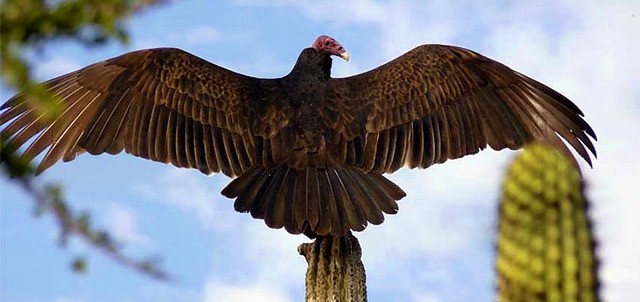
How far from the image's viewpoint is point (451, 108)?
7.55 m

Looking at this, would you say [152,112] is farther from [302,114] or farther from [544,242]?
[544,242]

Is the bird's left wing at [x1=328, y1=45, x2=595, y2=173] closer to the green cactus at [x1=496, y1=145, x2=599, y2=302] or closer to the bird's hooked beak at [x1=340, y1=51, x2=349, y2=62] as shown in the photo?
the bird's hooked beak at [x1=340, y1=51, x2=349, y2=62]

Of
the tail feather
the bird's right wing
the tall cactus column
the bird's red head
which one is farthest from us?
the bird's red head

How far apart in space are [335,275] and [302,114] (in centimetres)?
176

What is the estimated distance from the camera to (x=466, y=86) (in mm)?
7641

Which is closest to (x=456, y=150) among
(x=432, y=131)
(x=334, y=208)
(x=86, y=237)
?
(x=432, y=131)

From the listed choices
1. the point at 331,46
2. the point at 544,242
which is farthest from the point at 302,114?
the point at 544,242

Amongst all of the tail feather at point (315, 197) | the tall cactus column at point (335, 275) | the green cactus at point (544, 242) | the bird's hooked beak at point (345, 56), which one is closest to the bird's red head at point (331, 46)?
the bird's hooked beak at point (345, 56)

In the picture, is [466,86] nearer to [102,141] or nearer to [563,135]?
[563,135]

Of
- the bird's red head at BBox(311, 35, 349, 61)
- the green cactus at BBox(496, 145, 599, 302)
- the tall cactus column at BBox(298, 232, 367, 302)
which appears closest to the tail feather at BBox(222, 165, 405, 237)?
the tall cactus column at BBox(298, 232, 367, 302)

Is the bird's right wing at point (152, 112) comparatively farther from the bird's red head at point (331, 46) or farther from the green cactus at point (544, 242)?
the green cactus at point (544, 242)

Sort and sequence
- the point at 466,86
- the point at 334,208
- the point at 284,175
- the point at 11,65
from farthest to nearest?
the point at 466,86
the point at 284,175
the point at 334,208
the point at 11,65

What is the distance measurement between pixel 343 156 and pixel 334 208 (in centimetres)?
73

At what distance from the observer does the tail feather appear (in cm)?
567
